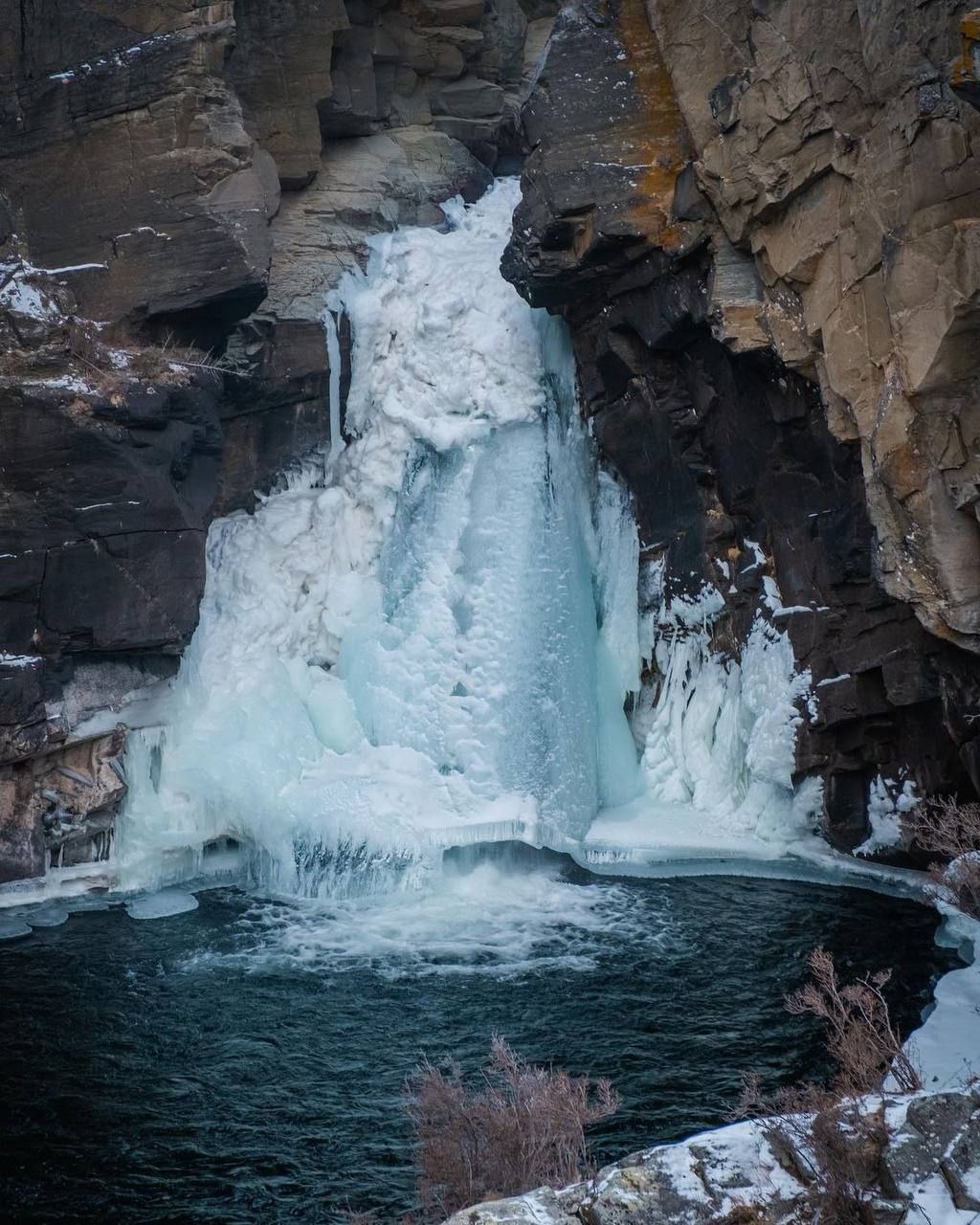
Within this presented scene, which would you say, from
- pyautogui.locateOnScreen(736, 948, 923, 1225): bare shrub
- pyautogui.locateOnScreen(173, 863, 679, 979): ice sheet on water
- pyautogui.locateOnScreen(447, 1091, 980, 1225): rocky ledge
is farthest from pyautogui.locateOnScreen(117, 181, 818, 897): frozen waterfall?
pyautogui.locateOnScreen(447, 1091, 980, 1225): rocky ledge

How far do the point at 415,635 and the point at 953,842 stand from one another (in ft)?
24.8

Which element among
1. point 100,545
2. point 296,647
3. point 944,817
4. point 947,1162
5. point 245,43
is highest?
point 245,43

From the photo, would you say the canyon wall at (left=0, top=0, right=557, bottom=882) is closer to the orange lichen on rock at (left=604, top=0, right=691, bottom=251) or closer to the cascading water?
the cascading water

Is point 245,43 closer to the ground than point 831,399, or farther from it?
farther from it

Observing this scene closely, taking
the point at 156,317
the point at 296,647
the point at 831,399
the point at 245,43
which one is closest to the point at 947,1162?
the point at 831,399

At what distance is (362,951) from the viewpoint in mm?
14016

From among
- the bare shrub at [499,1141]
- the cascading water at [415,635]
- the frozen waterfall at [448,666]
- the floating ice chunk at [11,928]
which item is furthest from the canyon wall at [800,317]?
the floating ice chunk at [11,928]

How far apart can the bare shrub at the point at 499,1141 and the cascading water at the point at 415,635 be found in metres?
6.60

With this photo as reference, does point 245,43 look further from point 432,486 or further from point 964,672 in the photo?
point 964,672

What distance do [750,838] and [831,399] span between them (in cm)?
577

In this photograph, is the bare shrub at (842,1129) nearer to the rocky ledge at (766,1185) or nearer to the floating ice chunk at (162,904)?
the rocky ledge at (766,1185)

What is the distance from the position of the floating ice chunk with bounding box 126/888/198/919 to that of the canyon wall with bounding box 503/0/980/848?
25.8 ft

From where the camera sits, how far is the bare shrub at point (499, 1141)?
8461mm

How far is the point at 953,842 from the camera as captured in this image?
13.9 m
